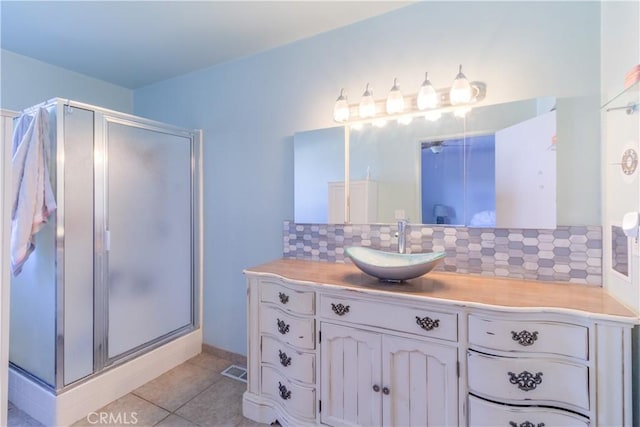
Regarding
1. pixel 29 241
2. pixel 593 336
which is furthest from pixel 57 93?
pixel 593 336

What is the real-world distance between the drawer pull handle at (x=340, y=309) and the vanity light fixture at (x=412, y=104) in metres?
1.10

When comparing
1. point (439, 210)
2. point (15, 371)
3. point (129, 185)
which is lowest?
point (15, 371)

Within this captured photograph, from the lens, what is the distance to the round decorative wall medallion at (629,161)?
1.12m

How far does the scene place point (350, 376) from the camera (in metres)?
1.42

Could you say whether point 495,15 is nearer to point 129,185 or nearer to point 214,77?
point 214,77

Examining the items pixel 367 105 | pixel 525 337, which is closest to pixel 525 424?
pixel 525 337

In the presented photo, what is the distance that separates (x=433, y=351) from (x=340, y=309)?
432 millimetres

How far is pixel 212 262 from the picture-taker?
252 centimetres

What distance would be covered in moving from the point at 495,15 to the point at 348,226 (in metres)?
1.40

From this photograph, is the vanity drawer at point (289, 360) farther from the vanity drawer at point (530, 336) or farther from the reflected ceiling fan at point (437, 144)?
the reflected ceiling fan at point (437, 144)

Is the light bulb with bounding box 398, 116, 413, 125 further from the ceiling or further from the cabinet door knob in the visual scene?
the cabinet door knob

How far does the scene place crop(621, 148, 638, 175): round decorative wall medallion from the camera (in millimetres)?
1119

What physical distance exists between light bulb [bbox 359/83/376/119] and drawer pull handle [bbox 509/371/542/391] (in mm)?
1460

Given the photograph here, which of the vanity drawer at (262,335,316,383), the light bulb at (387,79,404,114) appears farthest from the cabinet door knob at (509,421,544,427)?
the light bulb at (387,79,404,114)
